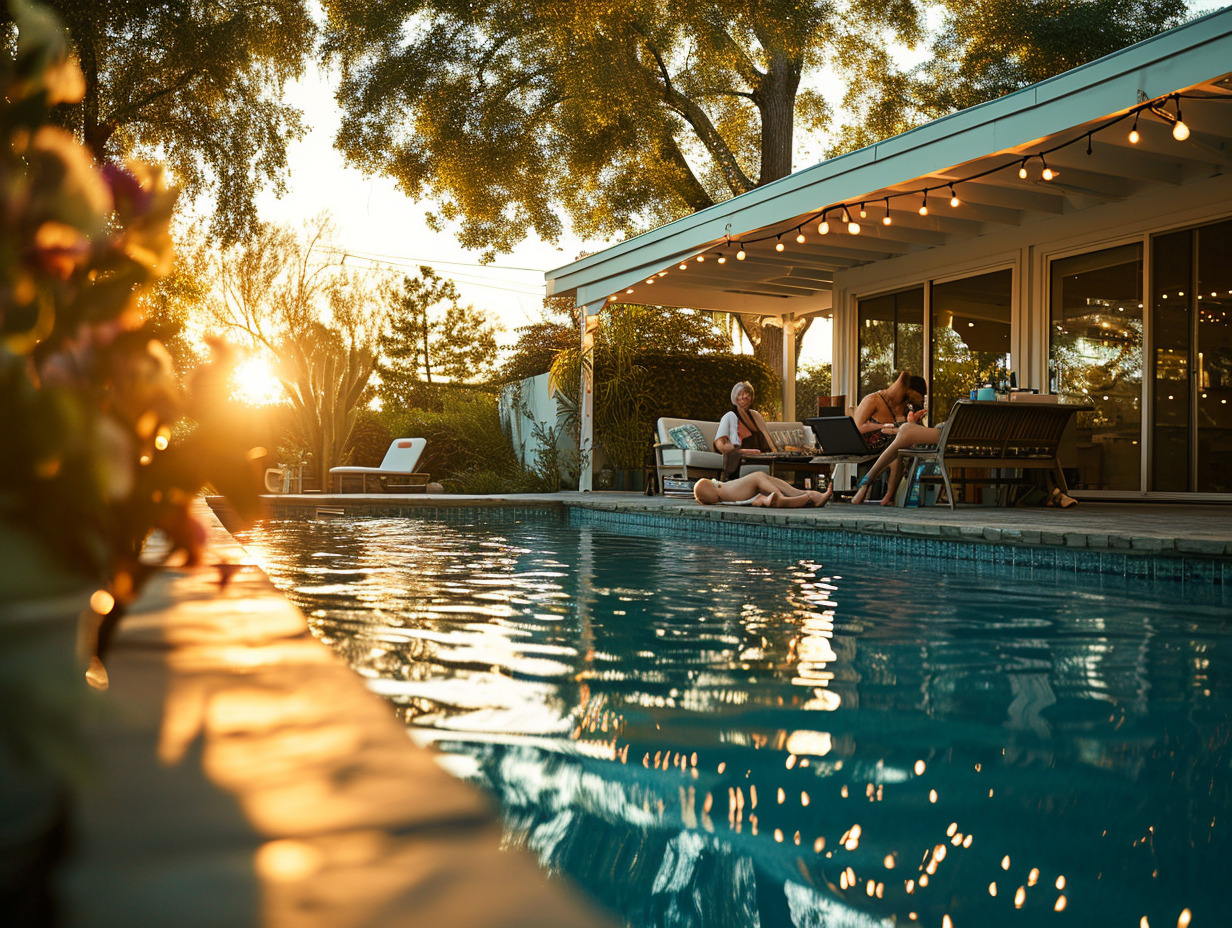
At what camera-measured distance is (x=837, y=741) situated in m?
1.99

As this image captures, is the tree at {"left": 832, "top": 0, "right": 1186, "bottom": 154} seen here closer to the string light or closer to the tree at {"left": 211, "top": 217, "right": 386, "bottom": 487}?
the string light

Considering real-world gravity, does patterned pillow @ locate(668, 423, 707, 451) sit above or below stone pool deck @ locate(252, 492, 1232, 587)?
above

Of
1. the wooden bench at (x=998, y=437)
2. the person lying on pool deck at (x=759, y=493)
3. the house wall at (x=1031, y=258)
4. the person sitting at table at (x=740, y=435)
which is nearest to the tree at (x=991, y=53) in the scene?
the house wall at (x=1031, y=258)

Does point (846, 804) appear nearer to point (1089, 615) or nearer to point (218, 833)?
point (218, 833)

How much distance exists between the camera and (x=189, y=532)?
682mm

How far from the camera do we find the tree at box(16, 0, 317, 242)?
1019 cm

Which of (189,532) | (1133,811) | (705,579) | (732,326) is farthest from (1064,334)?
(732,326)

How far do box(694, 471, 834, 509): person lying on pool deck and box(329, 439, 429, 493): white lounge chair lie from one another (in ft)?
18.3

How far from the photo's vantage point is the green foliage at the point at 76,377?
0.41 meters

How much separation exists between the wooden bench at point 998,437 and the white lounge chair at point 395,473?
7436 mm

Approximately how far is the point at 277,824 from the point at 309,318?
17.4 meters

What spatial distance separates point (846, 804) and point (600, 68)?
15334 millimetres

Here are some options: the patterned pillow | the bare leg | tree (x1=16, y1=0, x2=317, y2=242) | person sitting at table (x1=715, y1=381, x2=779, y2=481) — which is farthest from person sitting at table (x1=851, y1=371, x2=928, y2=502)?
tree (x1=16, y1=0, x2=317, y2=242)

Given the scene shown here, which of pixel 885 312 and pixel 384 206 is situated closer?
pixel 885 312
